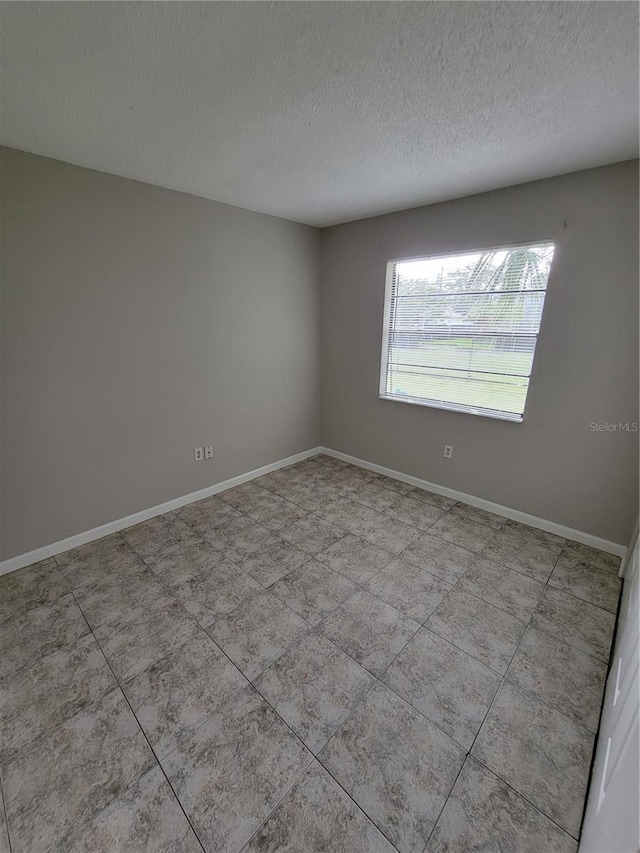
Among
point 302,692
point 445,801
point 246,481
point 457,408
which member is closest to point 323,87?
point 457,408

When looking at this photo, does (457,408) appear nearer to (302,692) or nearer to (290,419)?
(290,419)

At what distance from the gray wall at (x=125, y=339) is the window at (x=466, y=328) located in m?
1.15

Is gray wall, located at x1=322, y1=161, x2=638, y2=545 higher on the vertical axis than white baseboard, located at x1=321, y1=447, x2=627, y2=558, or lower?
higher

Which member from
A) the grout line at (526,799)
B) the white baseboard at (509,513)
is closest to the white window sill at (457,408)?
the white baseboard at (509,513)

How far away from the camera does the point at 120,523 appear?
265 centimetres

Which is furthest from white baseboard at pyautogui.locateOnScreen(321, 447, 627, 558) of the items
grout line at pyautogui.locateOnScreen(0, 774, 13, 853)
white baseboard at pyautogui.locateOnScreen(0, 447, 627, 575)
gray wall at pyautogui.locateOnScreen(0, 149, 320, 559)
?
grout line at pyautogui.locateOnScreen(0, 774, 13, 853)

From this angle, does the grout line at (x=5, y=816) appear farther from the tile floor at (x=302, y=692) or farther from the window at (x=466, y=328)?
the window at (x=466, y=328)

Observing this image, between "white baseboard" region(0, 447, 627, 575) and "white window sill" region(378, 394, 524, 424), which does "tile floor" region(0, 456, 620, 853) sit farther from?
"white window sill" region(378, 394, 524, 424)

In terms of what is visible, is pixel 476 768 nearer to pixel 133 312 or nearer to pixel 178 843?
pixel 178 843

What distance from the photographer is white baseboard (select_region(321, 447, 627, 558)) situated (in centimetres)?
245

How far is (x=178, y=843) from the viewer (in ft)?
Result: 3.43

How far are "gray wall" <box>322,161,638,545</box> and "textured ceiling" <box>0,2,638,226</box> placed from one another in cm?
27

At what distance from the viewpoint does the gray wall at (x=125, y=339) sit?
2051mm

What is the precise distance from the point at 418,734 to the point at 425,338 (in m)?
2.80
